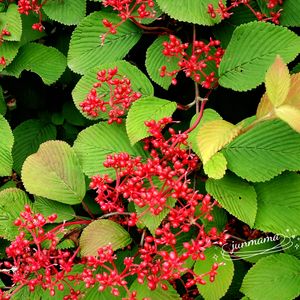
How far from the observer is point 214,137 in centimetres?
142

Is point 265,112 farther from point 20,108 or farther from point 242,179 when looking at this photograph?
point 20,108

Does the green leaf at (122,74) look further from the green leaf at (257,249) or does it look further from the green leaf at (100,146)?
the green leaf at (257,249)

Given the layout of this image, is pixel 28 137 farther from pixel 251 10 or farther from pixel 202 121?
pixel 251 10

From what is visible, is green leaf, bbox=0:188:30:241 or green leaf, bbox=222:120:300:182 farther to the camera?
green leaf, bbox=0:188:30:241

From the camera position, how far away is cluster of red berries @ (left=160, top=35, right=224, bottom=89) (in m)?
1.71

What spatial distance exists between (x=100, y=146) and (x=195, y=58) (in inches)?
16.6

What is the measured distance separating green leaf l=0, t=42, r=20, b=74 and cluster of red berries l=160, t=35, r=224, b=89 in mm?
585

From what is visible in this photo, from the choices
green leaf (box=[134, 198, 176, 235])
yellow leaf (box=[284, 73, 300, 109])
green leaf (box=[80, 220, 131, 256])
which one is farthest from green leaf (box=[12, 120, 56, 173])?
yellow leaf (box=[284, 73, 300, 109])

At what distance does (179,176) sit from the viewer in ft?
5.18

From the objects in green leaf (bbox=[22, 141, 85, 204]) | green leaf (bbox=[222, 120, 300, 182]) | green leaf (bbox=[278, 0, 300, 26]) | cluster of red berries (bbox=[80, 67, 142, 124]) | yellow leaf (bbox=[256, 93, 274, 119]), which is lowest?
green leaf (bbox=[22, 141, 85, 204])

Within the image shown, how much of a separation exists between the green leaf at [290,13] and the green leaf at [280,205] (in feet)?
1.75

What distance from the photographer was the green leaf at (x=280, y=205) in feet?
5.14

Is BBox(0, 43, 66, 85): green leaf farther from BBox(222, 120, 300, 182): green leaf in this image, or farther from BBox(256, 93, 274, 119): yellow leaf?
BBox(256, 93, 274, 119): yellow leaf

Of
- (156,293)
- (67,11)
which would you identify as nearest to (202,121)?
(156,293)
